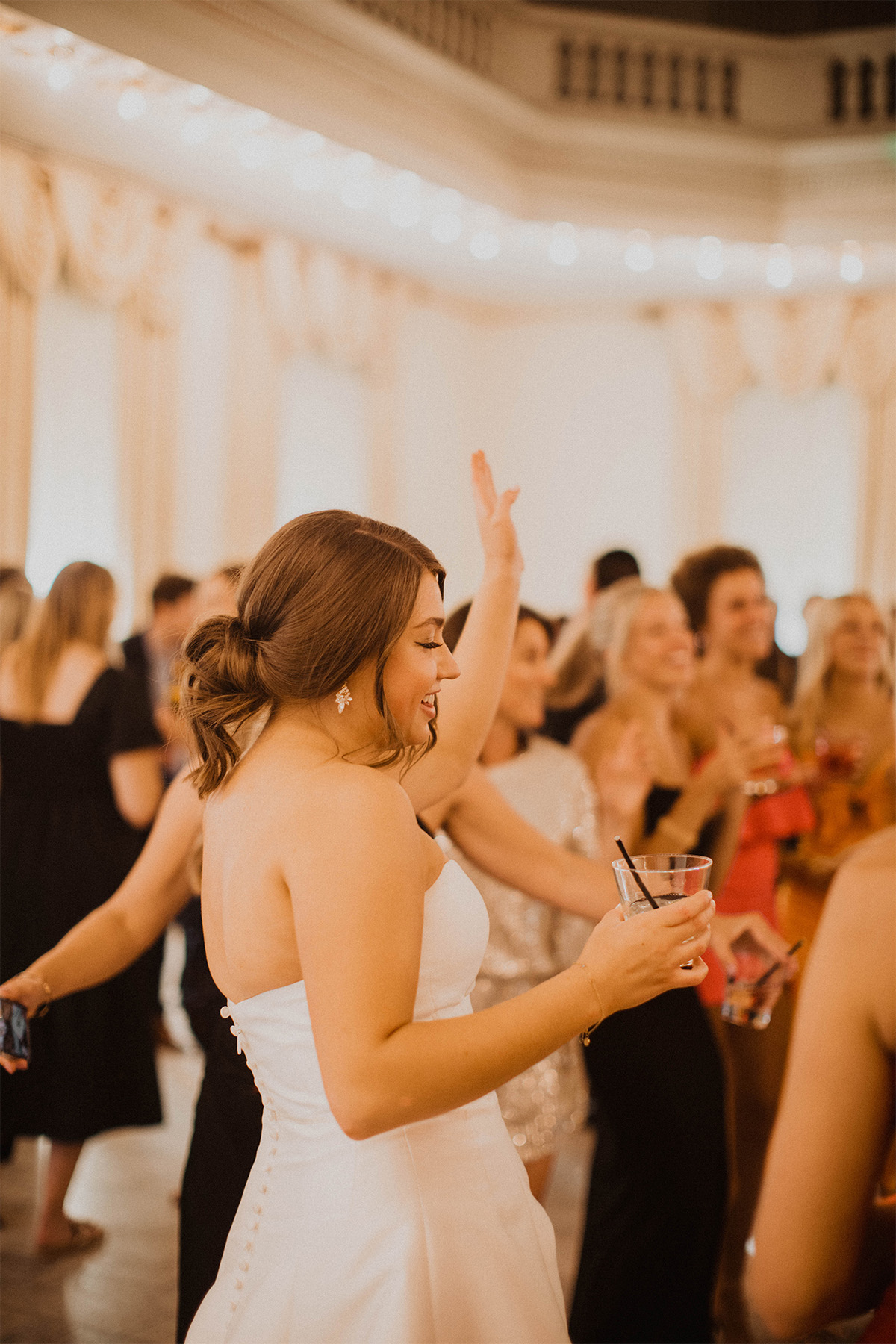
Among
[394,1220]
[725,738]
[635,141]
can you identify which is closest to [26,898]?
[725,738]

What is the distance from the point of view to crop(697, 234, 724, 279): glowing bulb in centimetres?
775

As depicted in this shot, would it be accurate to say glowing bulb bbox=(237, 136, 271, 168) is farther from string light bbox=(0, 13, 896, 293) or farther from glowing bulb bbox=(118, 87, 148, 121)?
glowing bulb bbox=(118, 87, 148, 121)

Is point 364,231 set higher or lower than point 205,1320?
higher

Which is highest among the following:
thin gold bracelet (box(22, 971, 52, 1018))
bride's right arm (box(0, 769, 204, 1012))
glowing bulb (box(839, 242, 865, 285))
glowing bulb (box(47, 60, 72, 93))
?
glowing bulb (box(839, 242, 865, 285))

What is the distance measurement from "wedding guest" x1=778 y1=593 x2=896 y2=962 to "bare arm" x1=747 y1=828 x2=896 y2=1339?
188 cm

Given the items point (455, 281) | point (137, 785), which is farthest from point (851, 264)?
point (137, 785)

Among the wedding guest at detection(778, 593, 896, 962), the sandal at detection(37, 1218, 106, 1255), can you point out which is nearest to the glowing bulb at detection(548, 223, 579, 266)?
the wedding guest at detection(778, 593, 896, 962)

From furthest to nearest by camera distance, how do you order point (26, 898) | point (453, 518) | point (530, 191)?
point (453, 518) < point (530, 191) < point (26, 898)

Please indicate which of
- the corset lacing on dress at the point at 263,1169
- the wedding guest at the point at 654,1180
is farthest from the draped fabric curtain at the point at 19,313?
the corset lacing on dress at the point at 263,1169

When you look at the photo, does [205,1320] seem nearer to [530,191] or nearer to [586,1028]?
[586,1028]

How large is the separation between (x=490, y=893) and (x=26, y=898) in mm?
1525

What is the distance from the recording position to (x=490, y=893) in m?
2.68

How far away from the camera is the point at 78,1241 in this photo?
3.12 metres

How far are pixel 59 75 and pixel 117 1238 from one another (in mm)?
4829
